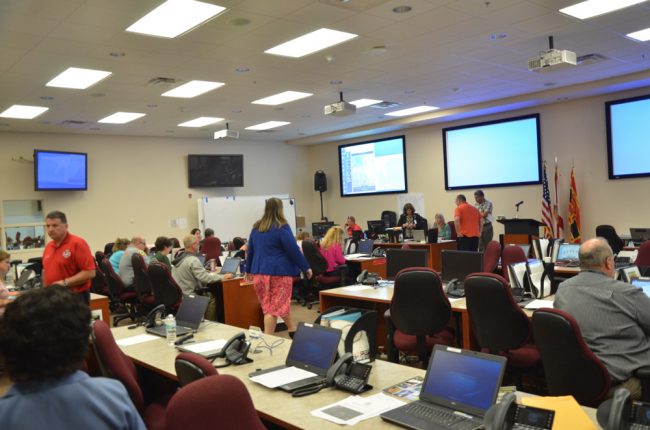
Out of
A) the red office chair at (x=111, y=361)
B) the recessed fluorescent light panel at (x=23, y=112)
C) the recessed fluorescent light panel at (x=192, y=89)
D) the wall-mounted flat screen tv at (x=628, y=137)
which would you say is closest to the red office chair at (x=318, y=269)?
the recessed fluorescent light panel at (x=192, y=89)

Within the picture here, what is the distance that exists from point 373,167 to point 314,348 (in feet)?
40.2

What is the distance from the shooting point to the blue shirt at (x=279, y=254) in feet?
17.7

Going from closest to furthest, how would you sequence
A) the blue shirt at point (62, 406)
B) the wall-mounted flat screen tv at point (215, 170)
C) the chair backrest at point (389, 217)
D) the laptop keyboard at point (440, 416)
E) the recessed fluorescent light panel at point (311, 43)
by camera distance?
the blue shirt at point (62, 406)
the laptop keyboard at point (440, 416)
the recessed fluorescent light panel at point (311, 43)
the chair backrest at point (389, 217)
the wall-mounted flat screen tv at point (215, 170)

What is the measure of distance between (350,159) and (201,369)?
44.6ft

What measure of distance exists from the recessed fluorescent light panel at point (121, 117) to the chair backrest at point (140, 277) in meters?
3.86

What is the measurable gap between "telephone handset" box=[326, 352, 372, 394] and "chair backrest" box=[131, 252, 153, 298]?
5365mm

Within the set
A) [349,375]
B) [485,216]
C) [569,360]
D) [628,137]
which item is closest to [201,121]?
[485,216]

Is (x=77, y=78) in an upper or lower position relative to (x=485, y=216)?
upper

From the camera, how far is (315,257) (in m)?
8.42

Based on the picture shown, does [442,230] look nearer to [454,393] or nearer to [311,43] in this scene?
[311,43]

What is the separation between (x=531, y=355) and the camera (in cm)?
386

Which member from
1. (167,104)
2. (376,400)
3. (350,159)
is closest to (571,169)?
(350,159)

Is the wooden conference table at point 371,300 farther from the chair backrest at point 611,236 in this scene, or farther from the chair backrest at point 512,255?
the chair backrest at point 611,236

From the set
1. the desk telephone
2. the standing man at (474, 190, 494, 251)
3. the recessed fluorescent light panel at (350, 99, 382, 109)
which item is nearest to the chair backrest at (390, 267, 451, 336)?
the desk telephone
